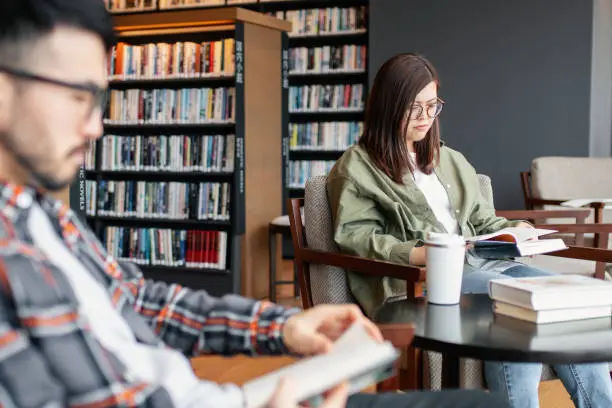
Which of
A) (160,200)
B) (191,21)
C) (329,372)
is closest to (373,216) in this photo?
(329,372)

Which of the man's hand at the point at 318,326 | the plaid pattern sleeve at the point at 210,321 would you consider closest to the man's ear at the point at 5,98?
the plaid pattern sleeve at the point at 210,321

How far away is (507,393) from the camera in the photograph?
1958 mm

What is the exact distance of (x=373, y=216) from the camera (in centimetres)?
241

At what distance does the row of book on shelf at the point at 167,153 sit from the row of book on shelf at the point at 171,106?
0.39 ft

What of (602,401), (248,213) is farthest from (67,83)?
(248,213)

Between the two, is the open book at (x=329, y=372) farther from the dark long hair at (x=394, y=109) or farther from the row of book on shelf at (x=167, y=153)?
the row of book on shelf at (x=167, y=153)

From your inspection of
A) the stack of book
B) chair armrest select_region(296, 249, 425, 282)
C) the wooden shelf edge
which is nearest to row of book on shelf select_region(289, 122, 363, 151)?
the wooden shelf edge

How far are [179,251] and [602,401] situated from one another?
3597 mm

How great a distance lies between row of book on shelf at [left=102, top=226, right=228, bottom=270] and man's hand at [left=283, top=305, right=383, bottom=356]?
389 cm

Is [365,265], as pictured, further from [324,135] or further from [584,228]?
[324,135]

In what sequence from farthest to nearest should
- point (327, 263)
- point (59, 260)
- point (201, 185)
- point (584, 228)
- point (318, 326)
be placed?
point (201, 185)
point (584, 228)
point (327, 263)
point (318, 326)
point (59, 260)

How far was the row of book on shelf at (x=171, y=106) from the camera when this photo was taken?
5000mm

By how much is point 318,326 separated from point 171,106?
4226mm

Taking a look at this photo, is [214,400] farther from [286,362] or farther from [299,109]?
[299,109]
